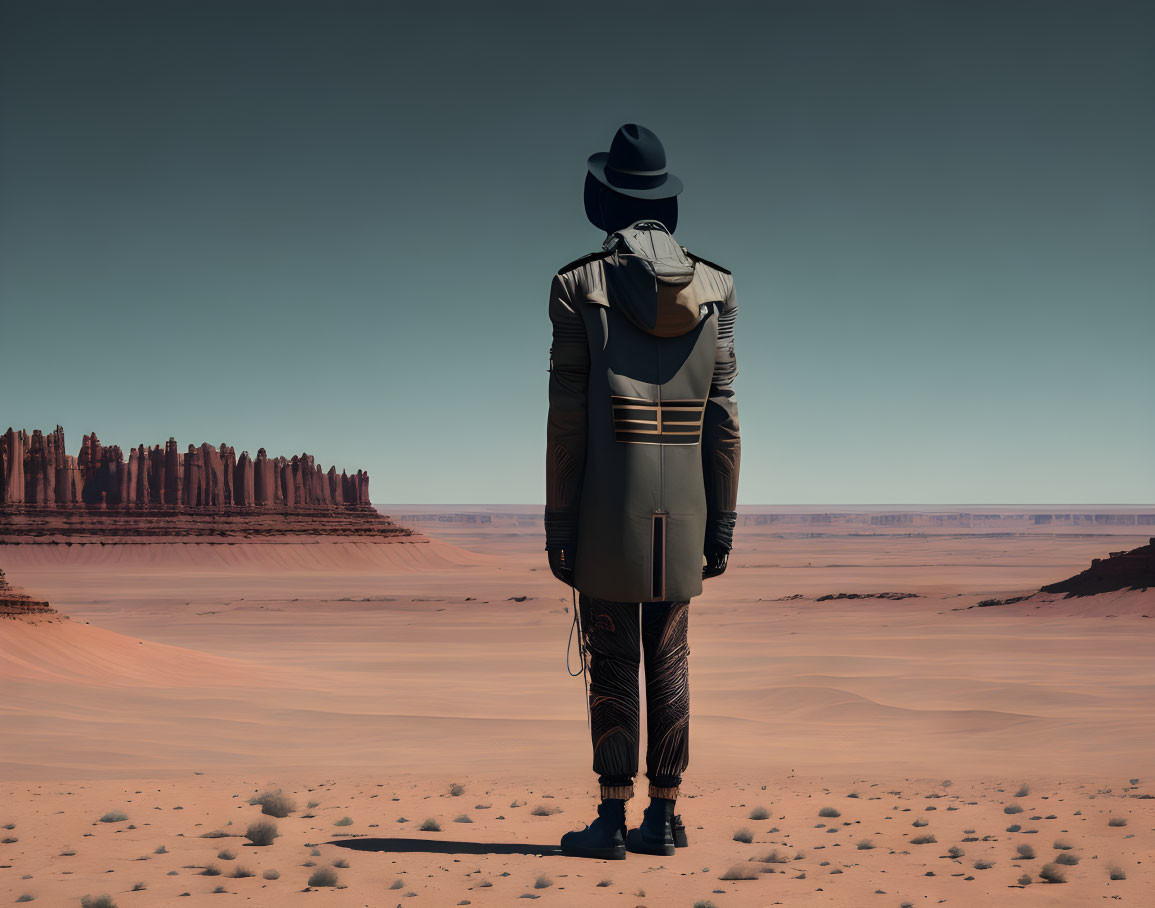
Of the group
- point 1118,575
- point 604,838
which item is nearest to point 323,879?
point 604,838

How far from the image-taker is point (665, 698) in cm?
523

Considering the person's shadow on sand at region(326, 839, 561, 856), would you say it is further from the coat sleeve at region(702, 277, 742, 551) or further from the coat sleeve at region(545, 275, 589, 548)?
the coat sleeve at region(702, 277, 742, 551)

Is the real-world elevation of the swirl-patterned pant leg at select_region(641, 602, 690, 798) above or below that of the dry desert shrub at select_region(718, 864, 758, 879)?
above

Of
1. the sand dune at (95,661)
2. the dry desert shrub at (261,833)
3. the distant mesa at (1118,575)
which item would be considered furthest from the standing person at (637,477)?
the distant mesa at (1118,575)

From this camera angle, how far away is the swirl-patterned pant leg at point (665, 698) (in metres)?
5.16

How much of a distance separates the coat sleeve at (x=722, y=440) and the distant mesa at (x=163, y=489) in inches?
3662

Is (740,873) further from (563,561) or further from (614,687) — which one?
(563,561)

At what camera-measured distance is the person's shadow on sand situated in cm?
517

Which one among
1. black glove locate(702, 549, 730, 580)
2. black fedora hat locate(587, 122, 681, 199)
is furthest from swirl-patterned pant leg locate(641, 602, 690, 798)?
black fedora hat locate(587, 122, 681, 199)

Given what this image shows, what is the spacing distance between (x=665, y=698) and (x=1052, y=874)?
1.90 m

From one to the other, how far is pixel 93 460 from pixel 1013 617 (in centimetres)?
10396

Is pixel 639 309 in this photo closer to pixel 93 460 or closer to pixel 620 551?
pixel 620 551

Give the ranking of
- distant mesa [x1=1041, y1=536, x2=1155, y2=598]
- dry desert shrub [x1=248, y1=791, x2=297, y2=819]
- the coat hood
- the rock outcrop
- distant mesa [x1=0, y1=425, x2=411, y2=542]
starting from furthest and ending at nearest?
the rock outcrop, distant mesa [x1=0, y1=425, x2=411, y2=542], distant mesa [x1=1041, y1=536, x2=1155, y2=598], dry desert shrub [x1=248, y1=791, x2=297, y2=819], the coat hood

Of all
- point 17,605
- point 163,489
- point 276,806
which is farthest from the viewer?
point 163,489
